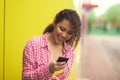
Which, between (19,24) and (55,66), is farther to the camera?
(19,24)

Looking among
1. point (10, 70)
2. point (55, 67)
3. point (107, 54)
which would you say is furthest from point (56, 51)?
point (107, 54)

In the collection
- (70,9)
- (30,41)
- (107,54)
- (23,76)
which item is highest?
(70,9)

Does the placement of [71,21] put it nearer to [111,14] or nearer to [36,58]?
[36,58]

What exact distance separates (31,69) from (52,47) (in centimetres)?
10

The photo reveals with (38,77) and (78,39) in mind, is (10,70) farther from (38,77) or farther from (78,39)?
(78,39)

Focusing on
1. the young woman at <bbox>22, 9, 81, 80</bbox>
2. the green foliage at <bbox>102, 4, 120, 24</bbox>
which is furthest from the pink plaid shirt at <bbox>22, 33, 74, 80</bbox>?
the green foliage at <bbox>102, 4, 120, 24</bbox>

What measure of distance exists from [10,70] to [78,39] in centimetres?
27

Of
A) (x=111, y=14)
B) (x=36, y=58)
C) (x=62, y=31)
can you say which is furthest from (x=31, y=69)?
(x=111, y=14)

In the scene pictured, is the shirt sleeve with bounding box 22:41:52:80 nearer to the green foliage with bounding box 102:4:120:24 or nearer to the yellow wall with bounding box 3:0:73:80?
the yellow wall with bounding box 3:0:73:80

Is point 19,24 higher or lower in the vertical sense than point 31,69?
higher

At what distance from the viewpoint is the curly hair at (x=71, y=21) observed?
102 centimetres

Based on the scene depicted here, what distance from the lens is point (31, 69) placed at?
1022 millimetres

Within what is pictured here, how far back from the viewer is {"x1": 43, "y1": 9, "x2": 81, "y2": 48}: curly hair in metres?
1.02

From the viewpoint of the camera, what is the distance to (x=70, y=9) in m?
1.05
